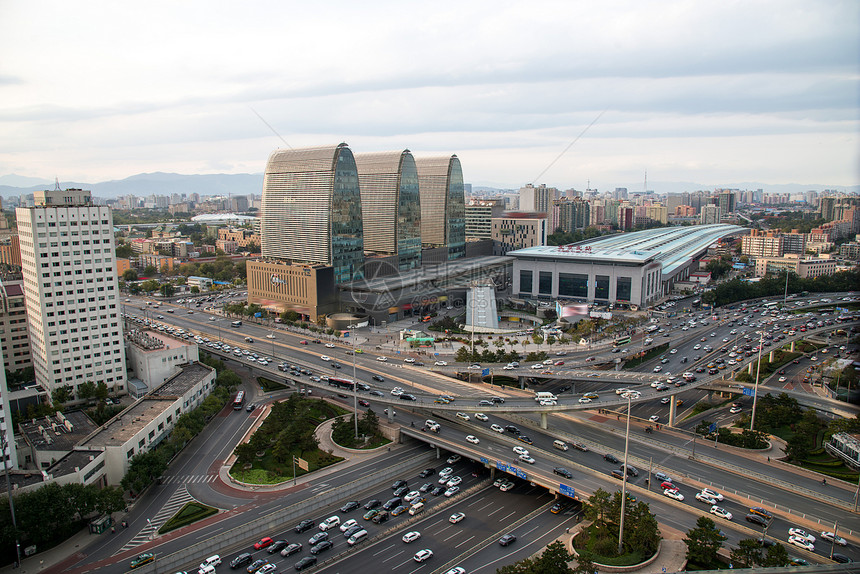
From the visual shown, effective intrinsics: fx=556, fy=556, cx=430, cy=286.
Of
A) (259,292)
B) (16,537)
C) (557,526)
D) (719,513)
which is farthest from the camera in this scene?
(259,292)

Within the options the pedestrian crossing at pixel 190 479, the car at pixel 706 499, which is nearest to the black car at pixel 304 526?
the pedestrian crossing at pixel 190 479

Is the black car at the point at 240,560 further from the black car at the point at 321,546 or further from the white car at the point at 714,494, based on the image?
the white car at the point at 714,494

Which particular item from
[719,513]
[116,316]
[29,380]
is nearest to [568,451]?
[719,513]

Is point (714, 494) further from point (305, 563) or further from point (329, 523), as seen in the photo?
point (305, 563)

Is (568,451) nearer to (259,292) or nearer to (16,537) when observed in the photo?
(16,537)

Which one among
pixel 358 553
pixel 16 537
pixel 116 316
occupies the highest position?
pixel 116 316

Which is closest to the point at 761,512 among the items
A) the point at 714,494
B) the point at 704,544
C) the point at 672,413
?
the point at 714,494
